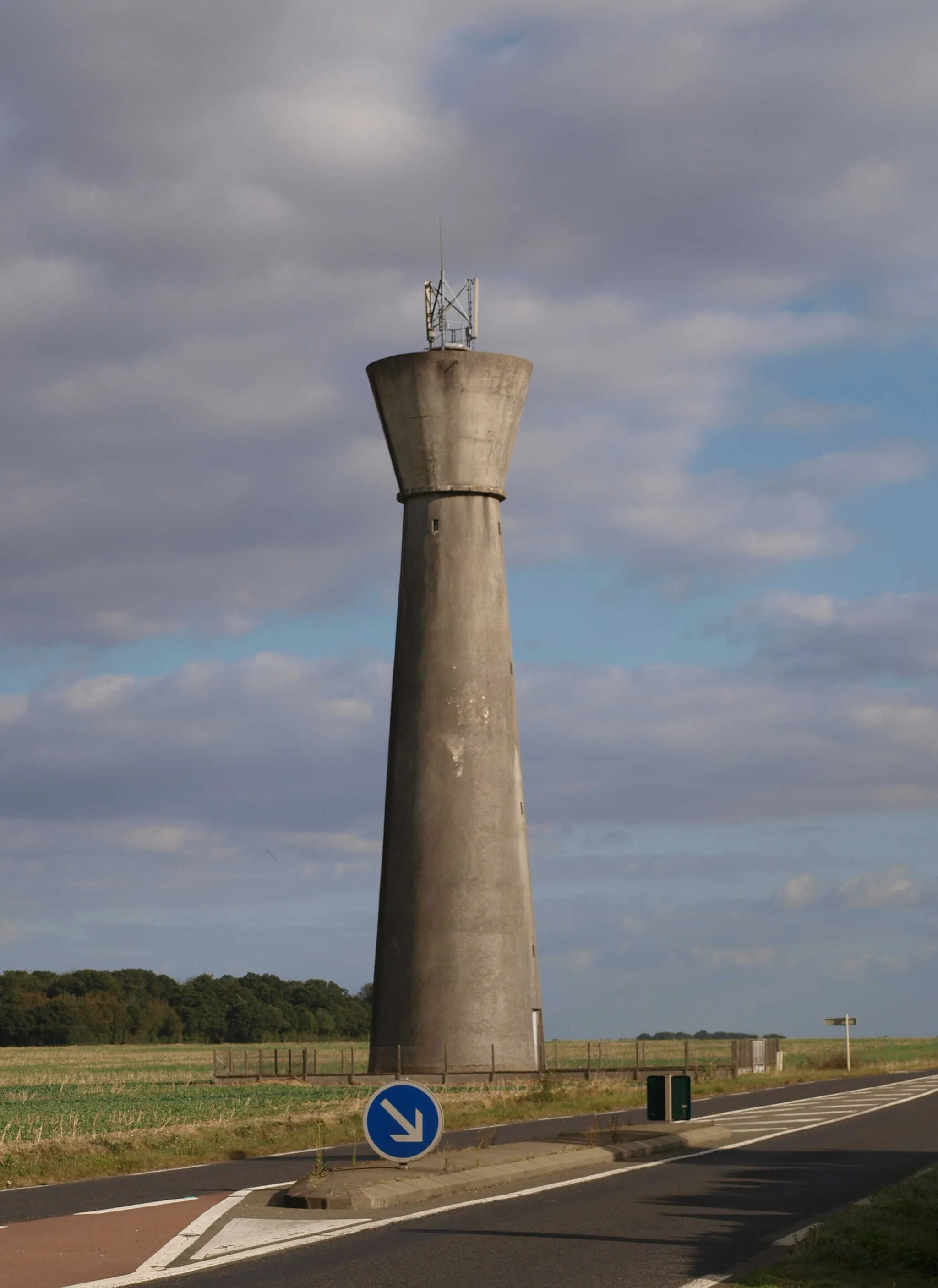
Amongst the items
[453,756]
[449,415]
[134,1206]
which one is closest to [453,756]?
[453,756]

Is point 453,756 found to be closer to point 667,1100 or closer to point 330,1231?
point 667,1100

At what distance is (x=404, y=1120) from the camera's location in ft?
59.1

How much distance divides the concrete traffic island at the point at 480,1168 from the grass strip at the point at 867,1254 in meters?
4.60

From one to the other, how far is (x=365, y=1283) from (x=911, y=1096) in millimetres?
37648

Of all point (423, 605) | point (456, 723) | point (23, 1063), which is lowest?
point (23, 1063)

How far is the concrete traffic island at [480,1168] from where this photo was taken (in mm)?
18359

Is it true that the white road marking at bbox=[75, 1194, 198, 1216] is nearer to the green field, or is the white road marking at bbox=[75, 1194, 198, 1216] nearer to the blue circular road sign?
the blue circular road sign

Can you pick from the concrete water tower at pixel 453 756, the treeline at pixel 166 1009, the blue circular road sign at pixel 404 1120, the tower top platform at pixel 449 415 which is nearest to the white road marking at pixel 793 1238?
the blue circular road sign at pixel 404 1120

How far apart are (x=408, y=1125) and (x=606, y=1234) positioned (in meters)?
2.50

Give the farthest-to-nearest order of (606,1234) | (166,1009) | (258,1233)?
(166,1009) < (606,1234) < (258,1233)

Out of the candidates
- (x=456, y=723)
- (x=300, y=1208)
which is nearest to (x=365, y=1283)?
(x=300, y=1208)

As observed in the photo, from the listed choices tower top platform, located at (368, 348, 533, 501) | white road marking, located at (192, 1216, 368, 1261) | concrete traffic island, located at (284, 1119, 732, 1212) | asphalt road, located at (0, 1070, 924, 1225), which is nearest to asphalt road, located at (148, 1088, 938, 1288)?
white road marking, located at (192, 1216, 368, 1261)

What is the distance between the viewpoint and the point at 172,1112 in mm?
37438

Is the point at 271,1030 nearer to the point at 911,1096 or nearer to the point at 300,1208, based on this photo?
the point at 911,1096
